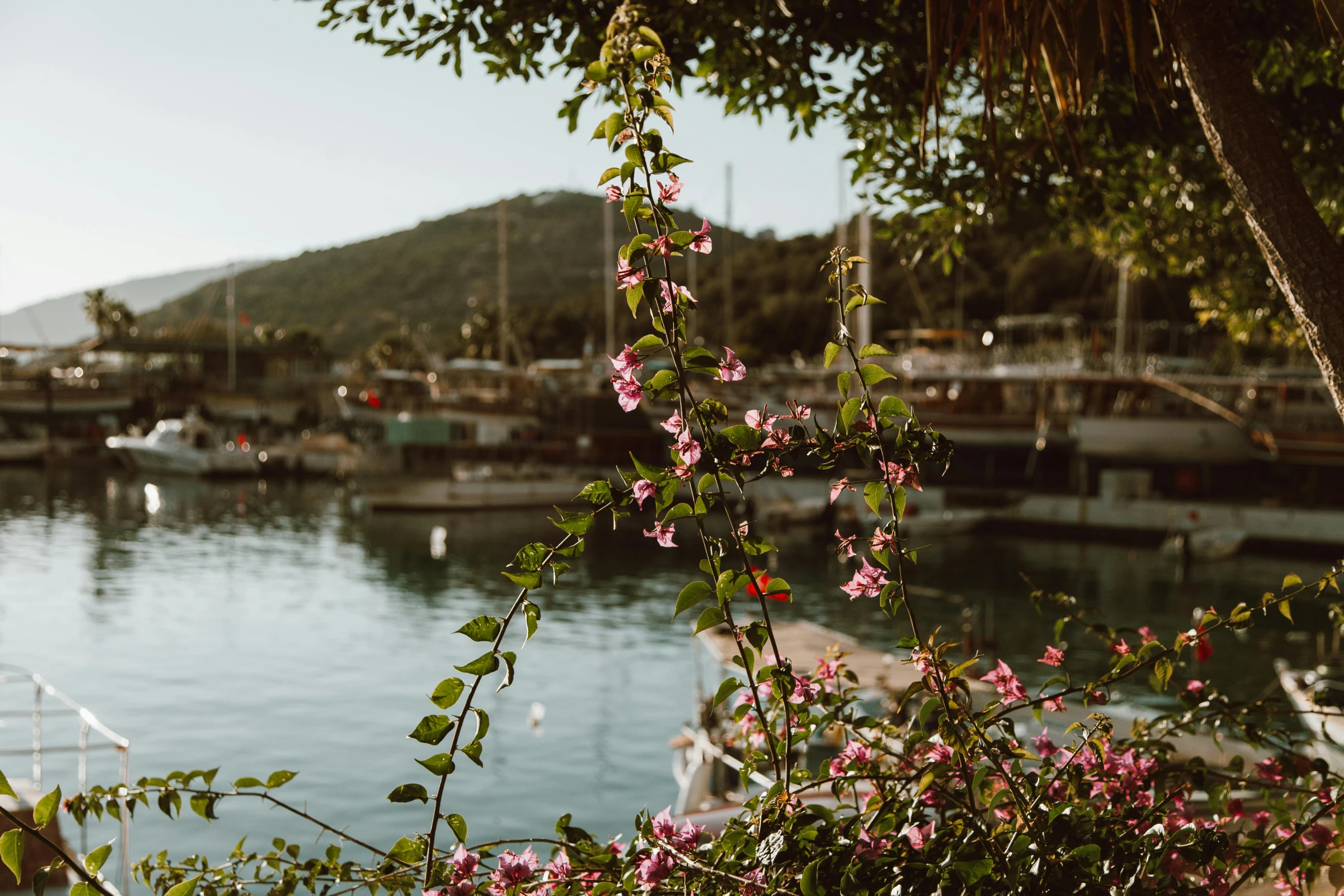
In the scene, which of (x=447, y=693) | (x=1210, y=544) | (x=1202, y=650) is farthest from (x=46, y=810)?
(x=1210, y=544)

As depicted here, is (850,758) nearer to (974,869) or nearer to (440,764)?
(974,869)

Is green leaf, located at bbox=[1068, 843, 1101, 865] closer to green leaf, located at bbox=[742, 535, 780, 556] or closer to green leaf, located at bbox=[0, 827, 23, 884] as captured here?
green leaf, located at bbox=[742, 535, 780, 556]

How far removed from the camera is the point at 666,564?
4128 centimetres

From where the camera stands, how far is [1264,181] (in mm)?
3291

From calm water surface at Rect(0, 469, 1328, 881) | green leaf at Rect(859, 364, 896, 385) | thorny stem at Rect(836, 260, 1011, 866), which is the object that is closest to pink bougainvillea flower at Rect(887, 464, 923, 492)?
thorny stem at Rect(836, 260, 1011, 866)

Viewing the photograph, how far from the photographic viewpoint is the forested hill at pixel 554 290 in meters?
83.5

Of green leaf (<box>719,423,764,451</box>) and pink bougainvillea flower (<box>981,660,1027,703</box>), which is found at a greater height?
green leaf (<box>719,423,764,451</box>)

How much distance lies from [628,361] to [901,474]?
2.18ft

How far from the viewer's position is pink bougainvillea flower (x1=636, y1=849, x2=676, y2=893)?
8.25 feet

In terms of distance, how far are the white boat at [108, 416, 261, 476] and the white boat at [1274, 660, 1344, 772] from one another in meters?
62.7

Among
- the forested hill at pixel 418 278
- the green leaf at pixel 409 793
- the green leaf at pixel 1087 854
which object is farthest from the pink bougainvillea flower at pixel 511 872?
the forested hill at pixel 418 278

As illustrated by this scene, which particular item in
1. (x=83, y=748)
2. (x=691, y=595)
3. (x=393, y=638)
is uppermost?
(x=691, y=595)

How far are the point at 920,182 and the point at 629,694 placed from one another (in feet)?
61.9

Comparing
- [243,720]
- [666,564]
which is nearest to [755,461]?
[243,720]
